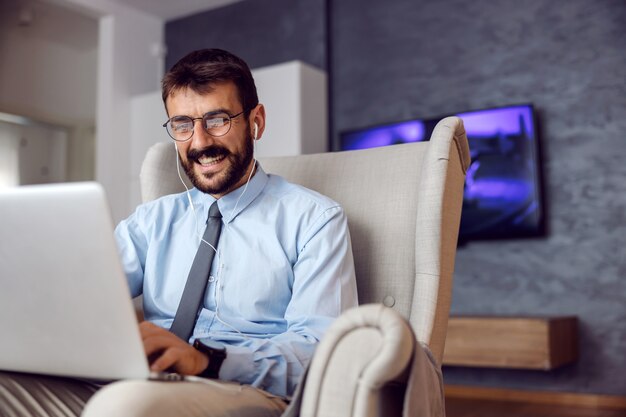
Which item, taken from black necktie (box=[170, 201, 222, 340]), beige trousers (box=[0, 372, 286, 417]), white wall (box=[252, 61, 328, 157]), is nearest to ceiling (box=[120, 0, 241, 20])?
white wall (box=[252, 61, 328, 157])

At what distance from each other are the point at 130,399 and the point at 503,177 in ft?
10.3

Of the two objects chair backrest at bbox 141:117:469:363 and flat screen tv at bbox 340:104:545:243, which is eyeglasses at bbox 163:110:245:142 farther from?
flat screen tv at bbox 340:104:545:243

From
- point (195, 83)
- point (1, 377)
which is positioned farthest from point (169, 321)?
point (195, 83)

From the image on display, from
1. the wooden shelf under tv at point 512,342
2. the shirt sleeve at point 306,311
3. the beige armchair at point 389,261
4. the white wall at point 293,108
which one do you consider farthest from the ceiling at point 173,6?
the shirt sleeve at point 306,311

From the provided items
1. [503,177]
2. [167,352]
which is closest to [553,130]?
[503,177]

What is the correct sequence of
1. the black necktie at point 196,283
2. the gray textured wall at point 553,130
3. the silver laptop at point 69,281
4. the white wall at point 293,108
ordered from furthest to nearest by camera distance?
the white wall at point 293,108 < the gray textured wall at point 553,130 < the black necktie at point 196,283 < the silver laptop at point 69,281

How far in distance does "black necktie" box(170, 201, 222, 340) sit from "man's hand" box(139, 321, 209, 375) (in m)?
0.28

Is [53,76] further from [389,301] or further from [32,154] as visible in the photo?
[389,301]

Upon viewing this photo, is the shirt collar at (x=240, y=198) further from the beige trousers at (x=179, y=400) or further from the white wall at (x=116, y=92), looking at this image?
the white wall at (x=116, y=92)

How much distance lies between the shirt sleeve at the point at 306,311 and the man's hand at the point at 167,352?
0.08 m

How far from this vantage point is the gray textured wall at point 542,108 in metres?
3.52

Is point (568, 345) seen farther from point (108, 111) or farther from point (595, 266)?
point (108, 111)

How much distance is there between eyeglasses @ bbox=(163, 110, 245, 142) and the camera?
56.7 inches

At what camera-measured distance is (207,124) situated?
4.74 ft
